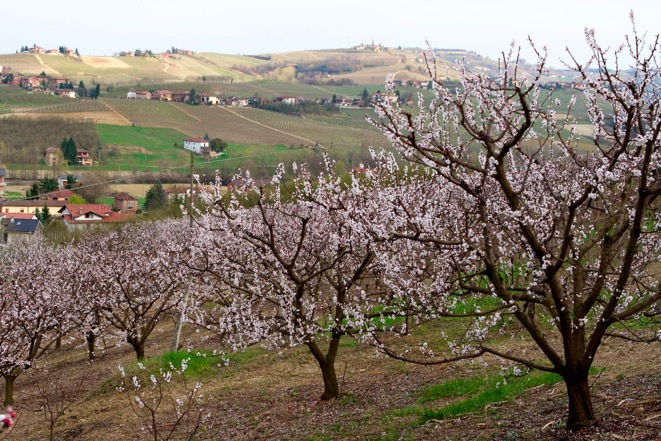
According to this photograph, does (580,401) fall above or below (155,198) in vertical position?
above

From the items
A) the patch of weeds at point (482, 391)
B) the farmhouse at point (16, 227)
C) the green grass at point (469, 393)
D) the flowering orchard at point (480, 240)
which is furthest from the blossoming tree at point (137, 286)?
the farmhouse at point (16, 227)

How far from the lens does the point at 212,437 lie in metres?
12.4

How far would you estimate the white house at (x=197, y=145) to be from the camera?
113 metres

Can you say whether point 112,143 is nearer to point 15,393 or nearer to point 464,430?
point 15,393

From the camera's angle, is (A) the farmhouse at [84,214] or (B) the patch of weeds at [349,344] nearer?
(B) the patch of weeds at [349,344]

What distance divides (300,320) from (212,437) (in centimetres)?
290

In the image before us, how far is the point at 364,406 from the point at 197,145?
10762 centimetres

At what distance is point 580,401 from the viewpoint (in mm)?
7660

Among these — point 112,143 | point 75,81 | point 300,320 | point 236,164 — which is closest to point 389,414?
point 300,320

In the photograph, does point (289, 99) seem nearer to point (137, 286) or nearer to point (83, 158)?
point (83, 158)

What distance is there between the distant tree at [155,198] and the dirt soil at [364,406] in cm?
6326

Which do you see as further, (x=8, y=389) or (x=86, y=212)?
(x=86, y=212)

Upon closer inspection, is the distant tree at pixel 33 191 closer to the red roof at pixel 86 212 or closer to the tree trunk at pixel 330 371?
the red roof at pixel 86 212

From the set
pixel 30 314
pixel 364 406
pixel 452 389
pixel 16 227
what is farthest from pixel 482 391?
pixel 16 227
